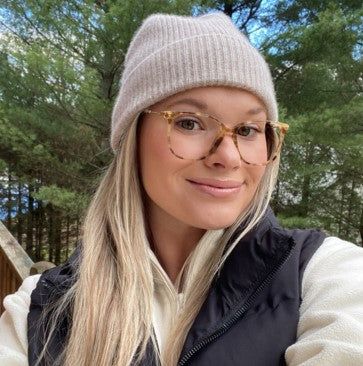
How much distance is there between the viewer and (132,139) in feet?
3.88

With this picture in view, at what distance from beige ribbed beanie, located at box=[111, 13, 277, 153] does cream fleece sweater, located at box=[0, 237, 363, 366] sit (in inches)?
18.3

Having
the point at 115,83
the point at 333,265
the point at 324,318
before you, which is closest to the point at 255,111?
the point at 333,265

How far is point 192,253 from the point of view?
118 cm

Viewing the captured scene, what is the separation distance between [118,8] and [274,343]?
5.13 meters

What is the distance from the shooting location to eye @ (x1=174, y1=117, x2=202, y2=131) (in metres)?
1.02

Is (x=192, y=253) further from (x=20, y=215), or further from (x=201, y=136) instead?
(x=20, y=215)

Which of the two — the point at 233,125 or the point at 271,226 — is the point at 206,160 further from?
the point at 271,226

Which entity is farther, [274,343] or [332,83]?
[332,83]

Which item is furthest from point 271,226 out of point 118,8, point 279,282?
point 118,8

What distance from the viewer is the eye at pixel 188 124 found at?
1021 millimetres

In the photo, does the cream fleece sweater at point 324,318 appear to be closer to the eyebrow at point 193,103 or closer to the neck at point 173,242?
the neck at point 173,242

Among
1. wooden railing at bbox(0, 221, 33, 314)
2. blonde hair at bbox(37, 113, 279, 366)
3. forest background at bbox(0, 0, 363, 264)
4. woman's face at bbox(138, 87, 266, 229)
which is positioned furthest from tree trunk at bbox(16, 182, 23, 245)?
woman's face at bbox(138, 87, 266, 229)

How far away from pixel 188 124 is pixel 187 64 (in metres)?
0.18

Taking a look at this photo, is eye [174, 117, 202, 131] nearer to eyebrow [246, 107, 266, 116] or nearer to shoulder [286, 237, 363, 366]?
eyebrow [246, 107, 266, 116]
